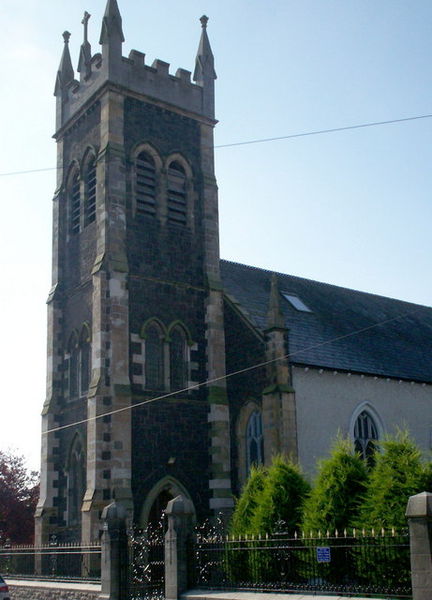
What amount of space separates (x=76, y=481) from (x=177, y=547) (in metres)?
10.6

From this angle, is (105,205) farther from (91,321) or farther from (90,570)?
(90,570)

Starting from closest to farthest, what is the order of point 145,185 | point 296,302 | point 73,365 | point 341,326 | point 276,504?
point 276,504 → point 73,365 → point 145,185 → point 296,302 → point 341,326

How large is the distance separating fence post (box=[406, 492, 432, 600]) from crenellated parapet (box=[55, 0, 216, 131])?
64.8 feet

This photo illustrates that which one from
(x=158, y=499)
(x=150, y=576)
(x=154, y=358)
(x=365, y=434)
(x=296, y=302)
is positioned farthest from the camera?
(x=296, y=302)

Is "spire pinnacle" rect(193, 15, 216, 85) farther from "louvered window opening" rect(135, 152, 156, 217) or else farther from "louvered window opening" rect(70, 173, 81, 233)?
"louvered window opening" rect(70, 173, 81, 233)

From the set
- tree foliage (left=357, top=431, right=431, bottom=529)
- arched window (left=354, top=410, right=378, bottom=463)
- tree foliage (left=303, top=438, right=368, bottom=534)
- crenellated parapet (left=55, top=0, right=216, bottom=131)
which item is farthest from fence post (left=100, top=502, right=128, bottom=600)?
crenellated parapet (left=55, top=0, right=216, bottom=131)

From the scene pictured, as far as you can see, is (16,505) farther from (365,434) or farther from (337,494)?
(337,494)

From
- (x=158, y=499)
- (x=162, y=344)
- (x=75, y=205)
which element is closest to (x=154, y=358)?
(x=162, y=344)

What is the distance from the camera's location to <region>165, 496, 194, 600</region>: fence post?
15527mm

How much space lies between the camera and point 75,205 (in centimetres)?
2859

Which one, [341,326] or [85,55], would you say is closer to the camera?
[85,55]

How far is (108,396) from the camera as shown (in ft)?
77.3

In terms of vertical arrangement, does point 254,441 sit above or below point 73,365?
below

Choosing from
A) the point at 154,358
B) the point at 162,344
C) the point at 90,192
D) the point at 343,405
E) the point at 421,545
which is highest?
the point at 90,192
